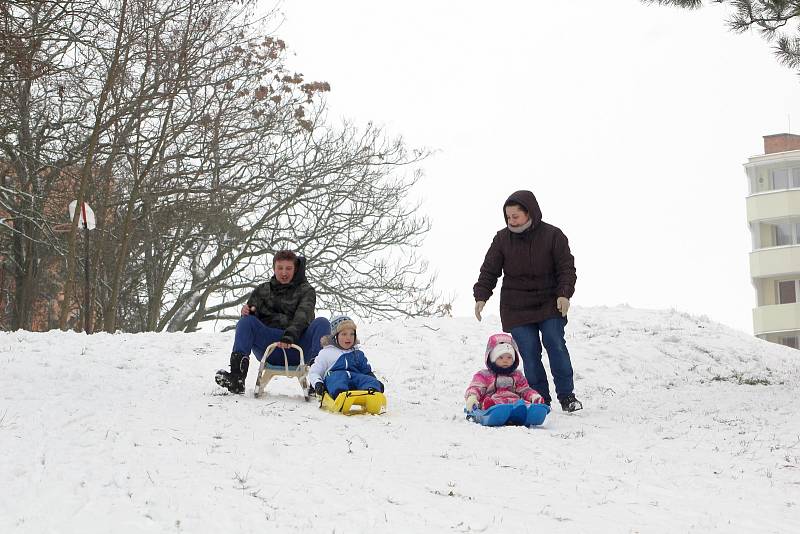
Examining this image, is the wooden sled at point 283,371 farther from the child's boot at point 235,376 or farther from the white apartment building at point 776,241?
the white apartment building at point 776,241

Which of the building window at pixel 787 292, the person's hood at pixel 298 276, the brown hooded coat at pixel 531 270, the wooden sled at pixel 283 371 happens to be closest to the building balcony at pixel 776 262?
the building window at pixel 787 292

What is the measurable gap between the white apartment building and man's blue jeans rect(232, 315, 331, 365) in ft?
119

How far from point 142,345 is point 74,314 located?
39.0 ft

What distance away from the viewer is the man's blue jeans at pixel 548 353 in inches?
348

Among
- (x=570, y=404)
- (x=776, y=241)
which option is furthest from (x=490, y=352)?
(x=776, y=241)

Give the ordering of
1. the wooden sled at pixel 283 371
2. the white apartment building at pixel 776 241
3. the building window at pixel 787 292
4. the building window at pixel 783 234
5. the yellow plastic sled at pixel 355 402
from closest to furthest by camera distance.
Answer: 1. the yellow plastic sled at pixel 355 402
2. the wooden sled at pixel 283 371
3. the white apartment building at pixel 776 241
4. the building window at pixel 787 292
5. the building window at pixel 783 234

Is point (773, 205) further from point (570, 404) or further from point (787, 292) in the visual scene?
point (570, 404)

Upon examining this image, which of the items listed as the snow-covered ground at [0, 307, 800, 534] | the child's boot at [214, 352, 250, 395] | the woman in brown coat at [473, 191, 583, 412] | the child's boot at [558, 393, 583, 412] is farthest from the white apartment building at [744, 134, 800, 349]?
the child's boot at [214, 352, 250, 395]

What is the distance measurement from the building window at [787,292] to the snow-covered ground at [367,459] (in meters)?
34.3

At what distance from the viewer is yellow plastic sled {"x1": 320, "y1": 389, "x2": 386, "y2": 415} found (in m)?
7.79

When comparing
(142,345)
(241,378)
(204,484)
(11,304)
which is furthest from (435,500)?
(11,304)

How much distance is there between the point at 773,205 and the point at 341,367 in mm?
38939

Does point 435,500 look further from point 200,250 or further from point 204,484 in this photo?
point 200,250

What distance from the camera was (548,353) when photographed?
8.91 metres
